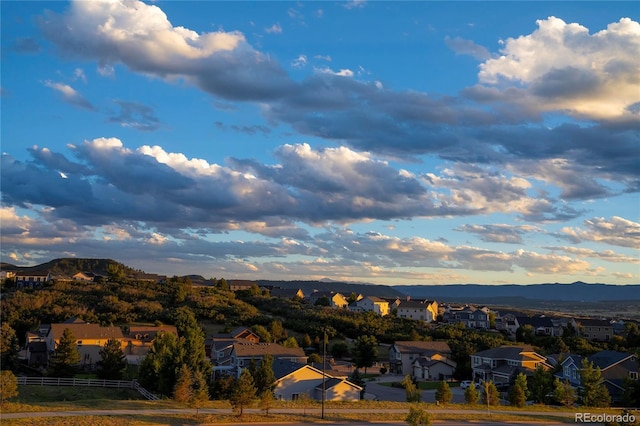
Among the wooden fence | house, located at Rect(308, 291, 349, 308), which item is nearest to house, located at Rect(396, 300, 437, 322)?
house, located at Rect(308, 291, 349, 308)

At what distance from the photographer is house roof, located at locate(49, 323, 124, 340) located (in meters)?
69.9

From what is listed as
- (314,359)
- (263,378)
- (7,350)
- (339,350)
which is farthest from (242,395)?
(339,350)

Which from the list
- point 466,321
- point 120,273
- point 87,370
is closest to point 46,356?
point 87,370

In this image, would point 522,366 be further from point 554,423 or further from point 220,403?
point 220,403

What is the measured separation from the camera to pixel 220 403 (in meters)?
43.1

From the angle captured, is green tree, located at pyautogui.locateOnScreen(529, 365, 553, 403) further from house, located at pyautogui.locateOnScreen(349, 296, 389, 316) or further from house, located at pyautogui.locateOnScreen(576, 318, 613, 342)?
house, located at pyautogui.locateOnScreen(349, 296, 389, 316)

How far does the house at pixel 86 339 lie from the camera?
68.6 m

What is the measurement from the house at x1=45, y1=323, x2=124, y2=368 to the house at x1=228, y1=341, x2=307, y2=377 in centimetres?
1676

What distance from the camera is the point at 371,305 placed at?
456 feet

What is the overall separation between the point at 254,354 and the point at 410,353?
2272cm

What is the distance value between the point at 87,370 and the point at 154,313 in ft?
106

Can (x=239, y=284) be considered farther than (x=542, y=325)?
Yes

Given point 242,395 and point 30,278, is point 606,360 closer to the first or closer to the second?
point 242,395

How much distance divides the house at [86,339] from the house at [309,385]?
28.1 meters
